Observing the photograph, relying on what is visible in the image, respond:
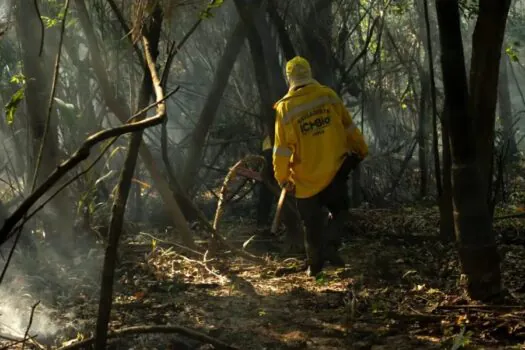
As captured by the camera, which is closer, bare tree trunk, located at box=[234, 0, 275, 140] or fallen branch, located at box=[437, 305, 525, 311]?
fallen branch, located at box=[437, 305, 525, 311]

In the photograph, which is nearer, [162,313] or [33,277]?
[162,313]

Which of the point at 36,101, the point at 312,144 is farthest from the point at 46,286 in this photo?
the point at 312,144

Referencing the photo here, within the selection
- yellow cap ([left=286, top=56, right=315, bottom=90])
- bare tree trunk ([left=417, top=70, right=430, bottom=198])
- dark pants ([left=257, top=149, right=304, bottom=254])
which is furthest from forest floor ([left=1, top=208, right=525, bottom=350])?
bare tree trunk ([left=417, top=70, right=430, bottom=198])

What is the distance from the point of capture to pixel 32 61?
7.30 m

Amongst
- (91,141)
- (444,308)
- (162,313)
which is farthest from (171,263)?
(91,141)

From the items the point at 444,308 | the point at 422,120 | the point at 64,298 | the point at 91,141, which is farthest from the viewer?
the point at 422,120

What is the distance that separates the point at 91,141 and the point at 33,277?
441 centimetres

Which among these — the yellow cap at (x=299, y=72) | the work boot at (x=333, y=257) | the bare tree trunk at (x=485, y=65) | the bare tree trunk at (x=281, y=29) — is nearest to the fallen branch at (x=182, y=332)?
the bare tree trunk at (x=485, y=65)

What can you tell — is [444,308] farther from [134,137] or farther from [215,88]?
[215,88]

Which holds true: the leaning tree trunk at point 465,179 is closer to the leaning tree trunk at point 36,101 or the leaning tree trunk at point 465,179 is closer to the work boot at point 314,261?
the work boot at point 314,261

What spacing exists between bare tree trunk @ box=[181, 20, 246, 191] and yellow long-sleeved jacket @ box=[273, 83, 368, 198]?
3279mm

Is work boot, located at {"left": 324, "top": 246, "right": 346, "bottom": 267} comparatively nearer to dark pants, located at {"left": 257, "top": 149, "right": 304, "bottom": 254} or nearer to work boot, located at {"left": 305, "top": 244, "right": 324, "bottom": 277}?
work boot, located at {"left": 305, "top": 244, "right": 324, "bottom": 277}

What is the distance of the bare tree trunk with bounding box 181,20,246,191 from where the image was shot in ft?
29.2

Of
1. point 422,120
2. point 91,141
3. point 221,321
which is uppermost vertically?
point 422,120
